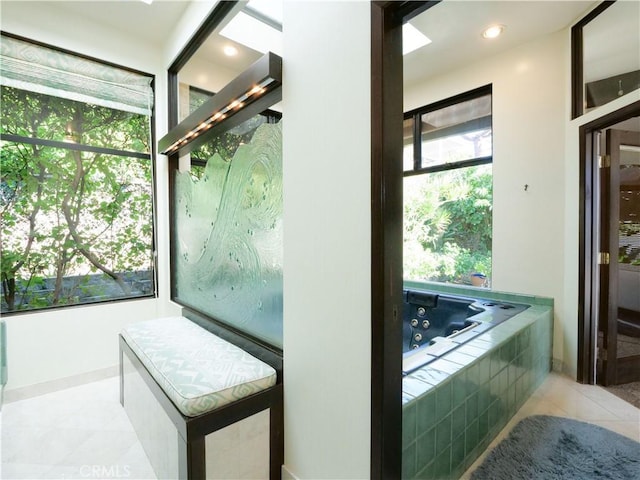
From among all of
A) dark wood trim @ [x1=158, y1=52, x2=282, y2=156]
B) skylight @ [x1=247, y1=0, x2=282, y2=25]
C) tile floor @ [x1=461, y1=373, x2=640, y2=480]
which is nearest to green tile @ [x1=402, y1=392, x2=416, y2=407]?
tile floor @ [x1=461, y1=373, x2=640, y2=480]

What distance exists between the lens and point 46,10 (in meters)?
2.36

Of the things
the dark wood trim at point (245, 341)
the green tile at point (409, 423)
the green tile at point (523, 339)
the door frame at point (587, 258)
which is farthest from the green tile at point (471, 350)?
the door frame at point (587, 258)

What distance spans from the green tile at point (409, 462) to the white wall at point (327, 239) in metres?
0.18

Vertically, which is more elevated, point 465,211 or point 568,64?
point 568,64

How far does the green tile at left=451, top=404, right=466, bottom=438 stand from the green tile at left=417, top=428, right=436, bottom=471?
161 mm

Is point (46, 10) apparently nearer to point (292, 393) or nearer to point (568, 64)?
point (292, 393)

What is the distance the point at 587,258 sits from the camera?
2.31 metres

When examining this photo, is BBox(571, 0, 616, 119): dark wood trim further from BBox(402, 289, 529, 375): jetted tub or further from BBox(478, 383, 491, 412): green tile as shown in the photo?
BBox(478, 383, 491, 412): green tile

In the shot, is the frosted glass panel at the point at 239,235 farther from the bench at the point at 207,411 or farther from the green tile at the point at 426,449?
the green tile at the point at 426,449

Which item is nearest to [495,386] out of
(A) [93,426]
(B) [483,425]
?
(B) [483,425]

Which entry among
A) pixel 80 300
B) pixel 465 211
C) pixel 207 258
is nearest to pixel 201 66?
pixel 207 258

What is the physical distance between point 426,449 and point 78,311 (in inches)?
110

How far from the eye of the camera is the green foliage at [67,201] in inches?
91.0

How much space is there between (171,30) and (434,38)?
2.34 metres
